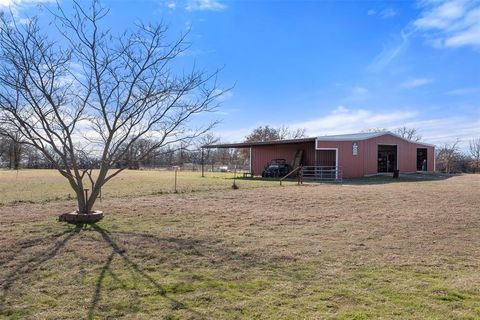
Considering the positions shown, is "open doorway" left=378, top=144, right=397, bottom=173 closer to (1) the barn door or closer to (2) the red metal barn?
(2) the red metal barn

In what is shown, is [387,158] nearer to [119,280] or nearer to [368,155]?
[368,155]

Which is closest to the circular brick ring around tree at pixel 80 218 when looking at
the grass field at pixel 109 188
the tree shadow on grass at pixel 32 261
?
the tree shadow on grass at pixel 32 261

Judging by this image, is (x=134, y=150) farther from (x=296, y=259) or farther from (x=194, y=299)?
(x=194, y=299)

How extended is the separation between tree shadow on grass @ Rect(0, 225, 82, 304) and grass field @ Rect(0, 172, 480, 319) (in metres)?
0.02

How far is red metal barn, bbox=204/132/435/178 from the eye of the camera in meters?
23.8

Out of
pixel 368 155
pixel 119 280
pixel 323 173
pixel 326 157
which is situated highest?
pixel 368 155

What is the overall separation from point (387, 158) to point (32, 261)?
27.1 meters

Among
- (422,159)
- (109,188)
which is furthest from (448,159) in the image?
(109,188)

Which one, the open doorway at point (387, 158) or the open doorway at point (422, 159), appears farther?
the open doorway at point (422, 159)

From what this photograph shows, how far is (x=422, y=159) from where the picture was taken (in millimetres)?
30250

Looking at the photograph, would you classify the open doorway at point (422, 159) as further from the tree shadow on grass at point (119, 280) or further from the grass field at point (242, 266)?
the tree shadow on grass at point (119, 280)

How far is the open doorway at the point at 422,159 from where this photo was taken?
3002cm

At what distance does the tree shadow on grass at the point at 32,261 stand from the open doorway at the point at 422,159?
28.9 meters

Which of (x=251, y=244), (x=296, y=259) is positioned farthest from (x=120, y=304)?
(x=251, y=244)
